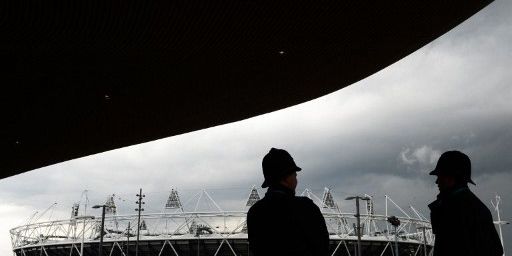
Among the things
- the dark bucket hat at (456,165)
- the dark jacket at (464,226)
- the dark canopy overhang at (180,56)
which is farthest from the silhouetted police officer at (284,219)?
the dark canopy overhang at (180,56)

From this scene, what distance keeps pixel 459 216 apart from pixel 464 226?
0.23 ft

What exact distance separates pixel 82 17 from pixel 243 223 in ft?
213

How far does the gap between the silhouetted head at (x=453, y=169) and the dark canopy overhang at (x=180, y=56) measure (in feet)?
15.6

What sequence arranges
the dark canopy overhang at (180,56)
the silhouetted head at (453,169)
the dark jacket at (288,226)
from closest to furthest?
the dark jacket at (288,226) < the silhouetted head at (453,169) < the dark canopy overhang at (180,56)

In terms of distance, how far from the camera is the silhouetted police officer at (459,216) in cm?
315

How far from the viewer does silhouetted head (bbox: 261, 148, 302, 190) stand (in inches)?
131

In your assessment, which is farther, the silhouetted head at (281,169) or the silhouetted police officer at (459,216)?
the silhouetted head at (281,169)

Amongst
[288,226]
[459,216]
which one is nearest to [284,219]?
[288,226]

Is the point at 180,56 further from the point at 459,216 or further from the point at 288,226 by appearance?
the point at 459,216

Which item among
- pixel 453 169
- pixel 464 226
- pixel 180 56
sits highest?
pixel 180 56

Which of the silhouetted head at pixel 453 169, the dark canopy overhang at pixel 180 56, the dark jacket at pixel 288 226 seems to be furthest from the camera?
the dark canopy overhang at pixel 180 56

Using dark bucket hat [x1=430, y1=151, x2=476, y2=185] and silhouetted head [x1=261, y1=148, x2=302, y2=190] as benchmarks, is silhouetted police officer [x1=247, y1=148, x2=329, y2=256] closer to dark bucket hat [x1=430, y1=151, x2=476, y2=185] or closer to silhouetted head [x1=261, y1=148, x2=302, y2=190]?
silhouetted head [x1=261, y1=148, x2=302, y2=190]

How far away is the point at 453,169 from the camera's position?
333 cm

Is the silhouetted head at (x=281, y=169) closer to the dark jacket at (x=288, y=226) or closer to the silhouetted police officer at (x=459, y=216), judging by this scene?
the dark jacket at (x=288, y=226)
